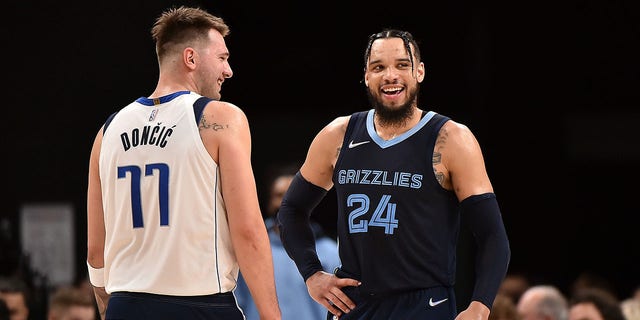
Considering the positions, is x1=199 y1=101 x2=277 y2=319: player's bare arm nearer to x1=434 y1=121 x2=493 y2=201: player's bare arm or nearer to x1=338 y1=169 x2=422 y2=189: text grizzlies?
x1=338 y1=169 x2=422 y2=189: text grizzlies

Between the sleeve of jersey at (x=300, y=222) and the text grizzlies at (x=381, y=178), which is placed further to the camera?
the sleeve of jersey at (x=300, y=222)

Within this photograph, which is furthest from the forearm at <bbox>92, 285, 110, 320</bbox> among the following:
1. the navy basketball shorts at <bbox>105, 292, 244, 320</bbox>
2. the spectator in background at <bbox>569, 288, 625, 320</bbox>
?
the spectator in background at <bbox>569, 288, 625, 320</bbox>

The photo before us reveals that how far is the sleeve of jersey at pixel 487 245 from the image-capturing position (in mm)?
4465

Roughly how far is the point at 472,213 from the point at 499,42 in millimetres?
8596

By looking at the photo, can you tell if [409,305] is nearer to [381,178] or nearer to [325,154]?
[381,178]

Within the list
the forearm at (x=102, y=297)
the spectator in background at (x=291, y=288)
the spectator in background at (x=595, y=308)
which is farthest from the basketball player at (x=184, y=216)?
the spectator in background at (x=595, y=308)

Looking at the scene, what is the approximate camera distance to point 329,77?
12258mm

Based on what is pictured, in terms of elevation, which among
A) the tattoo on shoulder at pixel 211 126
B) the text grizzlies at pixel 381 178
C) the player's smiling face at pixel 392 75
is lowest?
the text grizzlies at pixel 381 178

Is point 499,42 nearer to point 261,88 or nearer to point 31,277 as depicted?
point 261,88

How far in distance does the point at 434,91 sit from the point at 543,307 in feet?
14.6

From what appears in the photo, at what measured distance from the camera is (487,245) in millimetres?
4512

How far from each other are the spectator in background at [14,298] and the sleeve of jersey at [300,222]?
2832 millimetres

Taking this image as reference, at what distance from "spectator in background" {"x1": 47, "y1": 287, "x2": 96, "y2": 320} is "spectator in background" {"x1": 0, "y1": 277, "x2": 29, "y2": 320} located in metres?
0.21

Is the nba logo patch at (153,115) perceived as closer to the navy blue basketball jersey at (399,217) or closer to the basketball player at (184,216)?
the basketball player at (184,216)
